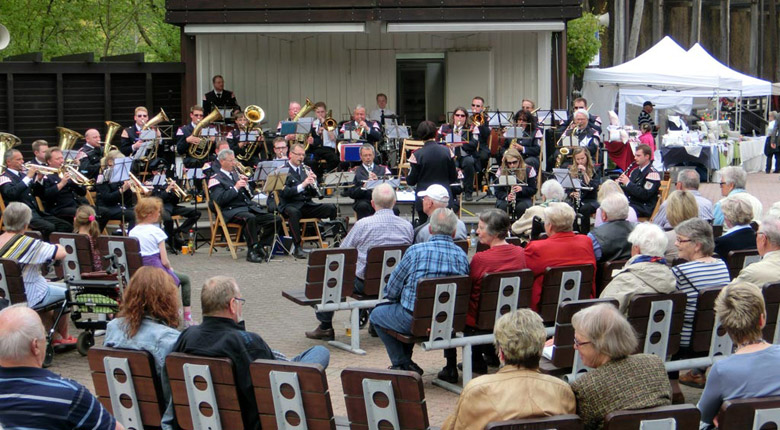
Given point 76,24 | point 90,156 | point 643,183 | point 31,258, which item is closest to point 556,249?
point 31,258

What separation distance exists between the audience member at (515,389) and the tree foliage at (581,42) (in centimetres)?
2049

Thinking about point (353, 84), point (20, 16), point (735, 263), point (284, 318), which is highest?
point (20, 16)

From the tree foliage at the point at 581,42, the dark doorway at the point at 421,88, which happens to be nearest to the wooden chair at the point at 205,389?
the dark doorway at the point at 421,88

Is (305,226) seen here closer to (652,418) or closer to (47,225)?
(47,225)

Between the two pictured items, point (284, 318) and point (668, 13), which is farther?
point (668, 13)

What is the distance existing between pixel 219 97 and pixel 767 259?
1301 cm

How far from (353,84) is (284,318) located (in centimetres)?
1159

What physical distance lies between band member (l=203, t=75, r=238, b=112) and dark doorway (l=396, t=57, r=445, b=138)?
13.6 ft

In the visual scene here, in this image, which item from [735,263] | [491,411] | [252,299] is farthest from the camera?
[252,299]

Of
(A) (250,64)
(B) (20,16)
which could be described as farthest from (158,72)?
(B) (20,16)

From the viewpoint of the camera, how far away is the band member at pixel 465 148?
17438mm

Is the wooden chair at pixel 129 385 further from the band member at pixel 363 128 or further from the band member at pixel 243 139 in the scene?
the band member at pixel 363 128

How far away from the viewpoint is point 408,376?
190 inches

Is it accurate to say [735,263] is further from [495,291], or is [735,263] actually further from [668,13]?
[668,13]
